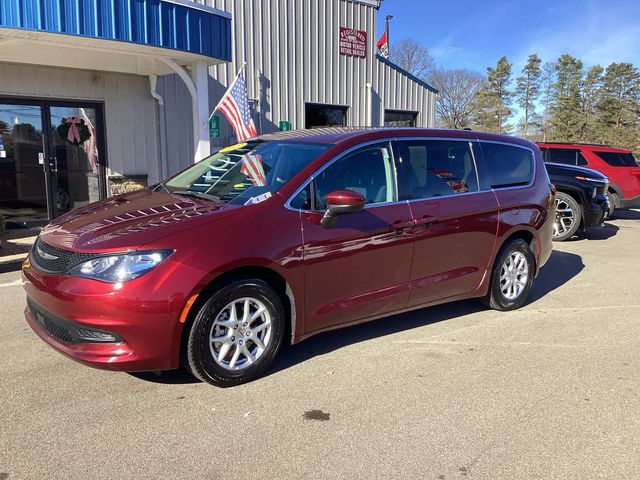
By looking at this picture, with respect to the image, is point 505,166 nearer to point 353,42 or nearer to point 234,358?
point 234,358

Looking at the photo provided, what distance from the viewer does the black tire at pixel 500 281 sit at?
5.24 metres

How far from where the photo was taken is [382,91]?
1504 cm

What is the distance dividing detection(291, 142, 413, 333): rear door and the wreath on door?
743cm

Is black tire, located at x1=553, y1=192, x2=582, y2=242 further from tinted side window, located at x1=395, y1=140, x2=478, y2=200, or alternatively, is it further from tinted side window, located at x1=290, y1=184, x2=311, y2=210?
tinted side window, located at x1=290, y1=184, x2=311, y2=210

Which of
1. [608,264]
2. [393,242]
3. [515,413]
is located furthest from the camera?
[608,264]

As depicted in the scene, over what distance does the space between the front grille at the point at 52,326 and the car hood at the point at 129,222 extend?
45 cm

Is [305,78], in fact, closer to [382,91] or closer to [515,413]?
[382,91]

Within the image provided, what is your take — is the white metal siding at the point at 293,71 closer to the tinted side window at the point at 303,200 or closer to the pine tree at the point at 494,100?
the tinted side window at the point at 303,200

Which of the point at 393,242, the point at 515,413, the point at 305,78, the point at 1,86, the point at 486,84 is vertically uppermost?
the point at 486,84

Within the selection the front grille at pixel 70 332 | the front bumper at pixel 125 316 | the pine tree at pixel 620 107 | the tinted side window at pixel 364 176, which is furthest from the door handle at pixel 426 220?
the pine tree at pixel 620 107

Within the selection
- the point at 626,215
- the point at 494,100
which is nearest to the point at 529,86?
the point at 494,100

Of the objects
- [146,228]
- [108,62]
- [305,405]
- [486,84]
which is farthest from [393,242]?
[486,84]

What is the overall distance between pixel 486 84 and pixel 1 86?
5601 centimetres

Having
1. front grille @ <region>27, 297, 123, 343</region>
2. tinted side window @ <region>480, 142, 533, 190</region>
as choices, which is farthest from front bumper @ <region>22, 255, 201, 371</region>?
tinted side window @ <region>480, 142, 533, 190</region>
